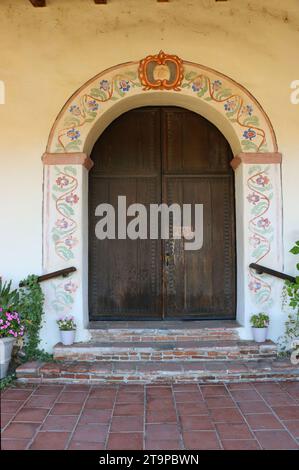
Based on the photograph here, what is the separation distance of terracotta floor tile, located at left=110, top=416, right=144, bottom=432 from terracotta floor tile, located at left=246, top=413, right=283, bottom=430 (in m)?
0.84

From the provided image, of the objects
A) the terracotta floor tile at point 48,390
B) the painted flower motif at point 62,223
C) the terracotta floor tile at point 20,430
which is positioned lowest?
the terracotta floor tile at point 20,430

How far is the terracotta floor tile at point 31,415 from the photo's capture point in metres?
3.02

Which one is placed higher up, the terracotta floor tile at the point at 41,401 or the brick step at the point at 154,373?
the brick step at the point at 154,373

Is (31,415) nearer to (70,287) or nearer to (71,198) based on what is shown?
(70,287)

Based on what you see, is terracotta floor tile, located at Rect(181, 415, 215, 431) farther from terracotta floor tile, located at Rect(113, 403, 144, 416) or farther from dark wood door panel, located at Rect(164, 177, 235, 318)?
dark wood door panel, located at Rect(164, 177, 235, 318)

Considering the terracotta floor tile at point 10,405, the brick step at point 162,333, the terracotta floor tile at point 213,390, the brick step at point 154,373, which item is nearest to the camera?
the terracotta floor tile at point 10,405

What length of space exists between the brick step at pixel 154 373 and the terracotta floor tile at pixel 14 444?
3.71 feet

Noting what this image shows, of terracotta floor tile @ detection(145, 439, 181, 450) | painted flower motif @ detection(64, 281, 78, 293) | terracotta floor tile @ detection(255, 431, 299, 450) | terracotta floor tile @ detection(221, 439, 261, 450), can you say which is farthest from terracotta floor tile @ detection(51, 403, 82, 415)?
terracotta floor tile @ detection(255, 431, 299, 450)

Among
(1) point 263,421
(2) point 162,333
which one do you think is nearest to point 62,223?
(2) point 162,333

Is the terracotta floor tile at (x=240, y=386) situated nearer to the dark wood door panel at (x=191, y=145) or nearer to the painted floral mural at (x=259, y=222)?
the painted floral mural at (x=259, y=222)

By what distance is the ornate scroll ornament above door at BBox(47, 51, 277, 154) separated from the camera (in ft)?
14.6

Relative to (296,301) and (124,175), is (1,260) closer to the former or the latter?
(124,175)

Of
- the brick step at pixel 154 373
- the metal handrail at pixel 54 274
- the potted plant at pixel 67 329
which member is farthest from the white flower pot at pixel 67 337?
the metal handrail at pixel 54 274
